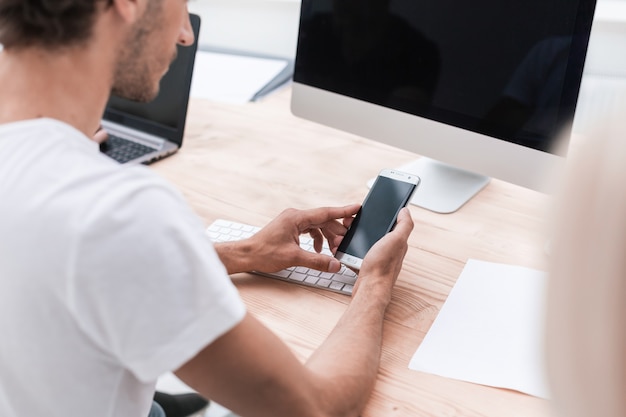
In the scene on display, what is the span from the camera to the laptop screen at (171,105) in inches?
53.6

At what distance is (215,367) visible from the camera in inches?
24.7

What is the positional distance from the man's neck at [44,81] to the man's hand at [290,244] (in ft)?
1.09

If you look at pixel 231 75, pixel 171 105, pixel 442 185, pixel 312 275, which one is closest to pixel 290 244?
pixel 312 275

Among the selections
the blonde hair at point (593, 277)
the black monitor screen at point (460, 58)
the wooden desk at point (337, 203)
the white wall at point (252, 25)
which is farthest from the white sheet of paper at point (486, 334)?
the white wall at point (252, 25)

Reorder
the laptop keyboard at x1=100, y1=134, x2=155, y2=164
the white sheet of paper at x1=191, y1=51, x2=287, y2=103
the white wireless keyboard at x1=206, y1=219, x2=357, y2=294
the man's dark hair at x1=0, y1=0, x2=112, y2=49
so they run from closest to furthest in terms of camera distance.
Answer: the man's dark hair at x1=0, y1=0, x2=112, y2=49, the white wireless keyboard at x1=206, y1=219, x2=357, y2=294, the laptop keyboard at x1=100, y1=134, x2=155, y2=164, the white sheet of paper at x1=191, y1=51, x2=287, y2=103

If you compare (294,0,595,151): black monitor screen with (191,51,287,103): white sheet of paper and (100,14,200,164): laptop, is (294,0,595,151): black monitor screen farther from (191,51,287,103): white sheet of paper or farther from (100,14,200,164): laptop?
(191,51,287,103): white sheet of paper

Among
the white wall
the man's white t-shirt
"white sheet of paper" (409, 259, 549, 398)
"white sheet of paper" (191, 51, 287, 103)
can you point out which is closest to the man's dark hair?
the man's white t-shirt

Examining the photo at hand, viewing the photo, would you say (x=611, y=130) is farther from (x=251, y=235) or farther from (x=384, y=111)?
(x=384, y=111)

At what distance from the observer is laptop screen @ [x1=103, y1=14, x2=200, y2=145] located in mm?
1361

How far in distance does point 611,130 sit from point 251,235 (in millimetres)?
768

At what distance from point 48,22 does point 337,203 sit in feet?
1.99

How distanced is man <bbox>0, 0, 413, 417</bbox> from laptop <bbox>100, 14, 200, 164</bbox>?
583 mm

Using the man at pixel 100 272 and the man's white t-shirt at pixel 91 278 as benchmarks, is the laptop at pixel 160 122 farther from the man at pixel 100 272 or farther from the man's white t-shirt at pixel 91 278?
the man's white t-shirt at pixel 91 278

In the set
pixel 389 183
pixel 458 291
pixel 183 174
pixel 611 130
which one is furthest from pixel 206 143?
pixel 611 130
